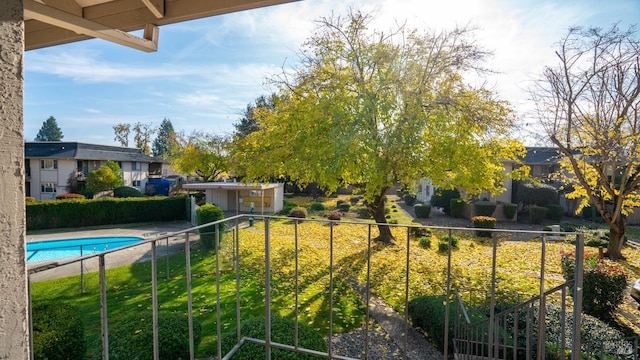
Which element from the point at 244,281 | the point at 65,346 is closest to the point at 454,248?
the point at 244,281

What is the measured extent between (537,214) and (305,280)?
12934 millimetres

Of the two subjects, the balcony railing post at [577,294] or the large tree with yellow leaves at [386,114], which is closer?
the balcony railing post at [577,294]

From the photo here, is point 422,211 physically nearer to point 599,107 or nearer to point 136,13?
point 599,107

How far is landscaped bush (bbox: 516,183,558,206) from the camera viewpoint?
1555 centimetres

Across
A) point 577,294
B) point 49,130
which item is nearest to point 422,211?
point 577,294

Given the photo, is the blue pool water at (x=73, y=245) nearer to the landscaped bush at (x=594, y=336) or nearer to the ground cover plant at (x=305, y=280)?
the ground cover plant at (x=305, y=280)

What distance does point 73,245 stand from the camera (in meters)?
11.5

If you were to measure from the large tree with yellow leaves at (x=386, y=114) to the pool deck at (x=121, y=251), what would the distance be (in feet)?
12.2

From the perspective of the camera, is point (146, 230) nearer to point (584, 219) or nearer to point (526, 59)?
point (526, 59)

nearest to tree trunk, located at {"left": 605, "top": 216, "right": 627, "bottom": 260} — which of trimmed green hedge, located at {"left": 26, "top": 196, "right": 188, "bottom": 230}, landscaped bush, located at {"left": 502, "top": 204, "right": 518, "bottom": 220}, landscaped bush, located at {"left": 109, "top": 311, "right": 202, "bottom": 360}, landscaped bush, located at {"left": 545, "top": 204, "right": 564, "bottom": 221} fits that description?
landscaped bush, located at {"left": 502, "top": 204, "right": 518, "bottom": 220}

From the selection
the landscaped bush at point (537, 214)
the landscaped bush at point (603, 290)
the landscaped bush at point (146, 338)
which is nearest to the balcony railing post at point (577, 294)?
the landscaped bush at point (146, 338)

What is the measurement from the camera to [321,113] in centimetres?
737

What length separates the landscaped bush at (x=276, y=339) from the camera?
2.89m

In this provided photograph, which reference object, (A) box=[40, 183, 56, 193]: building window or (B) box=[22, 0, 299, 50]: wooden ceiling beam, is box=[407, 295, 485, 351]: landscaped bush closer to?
(B) box=[22, 0, 299, 50]: wooden ceiling beam
